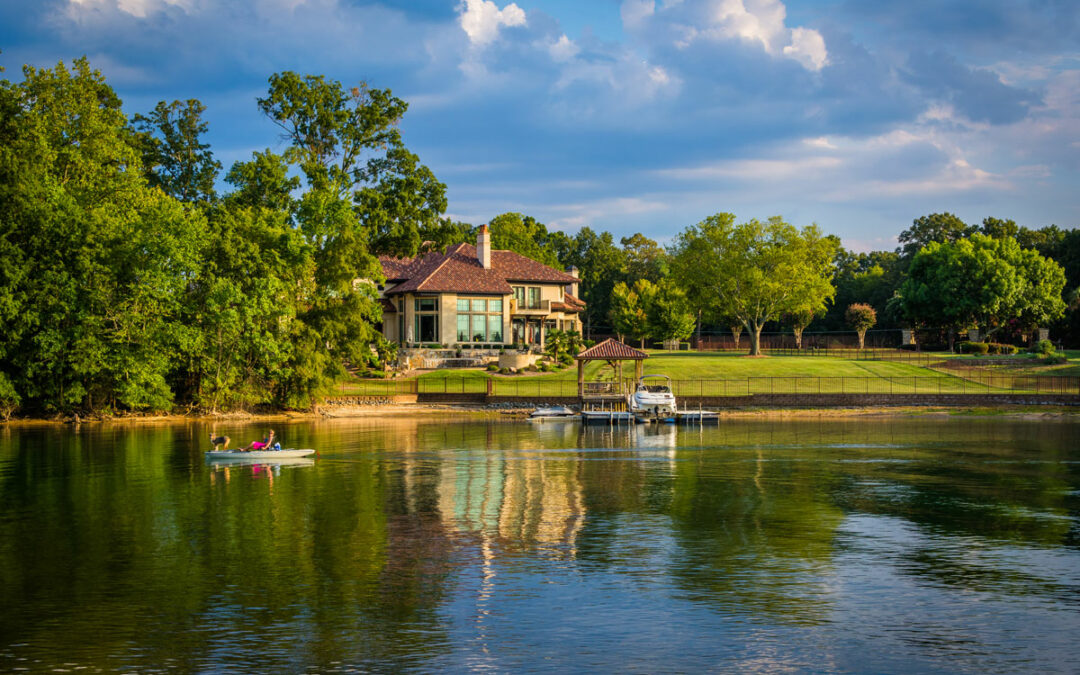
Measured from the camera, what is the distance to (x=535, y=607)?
56.1 feet

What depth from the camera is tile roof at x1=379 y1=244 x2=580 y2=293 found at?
271 ft

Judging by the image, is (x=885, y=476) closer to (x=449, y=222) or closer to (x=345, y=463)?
(x=345, y=463)

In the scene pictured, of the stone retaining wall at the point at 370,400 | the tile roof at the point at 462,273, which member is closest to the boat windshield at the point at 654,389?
the stone retaining wall at the point at 370,400

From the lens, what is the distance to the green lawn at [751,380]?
70562 mm

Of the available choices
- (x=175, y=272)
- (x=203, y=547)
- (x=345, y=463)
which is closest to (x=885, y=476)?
(x=345, y=463)

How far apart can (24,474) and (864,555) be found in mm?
28755

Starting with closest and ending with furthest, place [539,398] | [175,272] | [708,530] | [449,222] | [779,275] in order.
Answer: [708,530] → [175,272] → [539,398] → [449,222] → [779,275]

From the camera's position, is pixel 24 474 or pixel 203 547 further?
pixel 24 474

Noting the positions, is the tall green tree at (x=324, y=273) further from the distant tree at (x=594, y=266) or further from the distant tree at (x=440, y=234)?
the distant tree at (x=594, y=266)

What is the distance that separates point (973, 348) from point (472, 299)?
4867 centimetres

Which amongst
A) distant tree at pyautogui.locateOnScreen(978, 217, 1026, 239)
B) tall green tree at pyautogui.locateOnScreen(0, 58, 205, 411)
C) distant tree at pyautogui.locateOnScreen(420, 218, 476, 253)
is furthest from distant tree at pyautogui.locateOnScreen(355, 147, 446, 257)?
distant tree at pyautogui.locateOnScreen(978, 217, 1026, 239)

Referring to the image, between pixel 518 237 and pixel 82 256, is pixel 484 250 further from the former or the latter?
pixel 82 256

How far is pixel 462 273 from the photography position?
279 feet

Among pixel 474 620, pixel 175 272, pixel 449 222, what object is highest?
pixel 449 222
